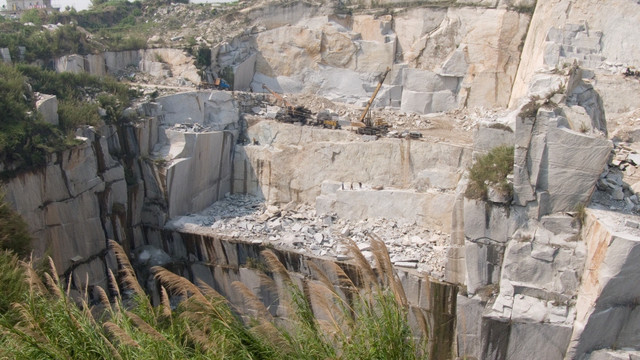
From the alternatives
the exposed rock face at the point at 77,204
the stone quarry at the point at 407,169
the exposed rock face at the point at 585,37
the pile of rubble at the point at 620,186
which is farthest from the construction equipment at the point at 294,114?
the pile of rubble at the point at 620,186

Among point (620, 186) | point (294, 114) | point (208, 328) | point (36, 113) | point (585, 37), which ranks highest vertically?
point (585, 37)

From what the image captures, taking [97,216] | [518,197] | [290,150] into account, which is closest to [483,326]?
[518,197]

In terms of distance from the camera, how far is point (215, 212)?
51.9ft

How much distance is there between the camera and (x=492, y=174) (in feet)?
35.4

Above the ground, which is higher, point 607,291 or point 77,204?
point 77,204

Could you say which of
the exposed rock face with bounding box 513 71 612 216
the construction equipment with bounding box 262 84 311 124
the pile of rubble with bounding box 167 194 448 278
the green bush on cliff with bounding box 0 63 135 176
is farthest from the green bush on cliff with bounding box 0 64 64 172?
the exposed rock face with bounding box 513 71 612 216

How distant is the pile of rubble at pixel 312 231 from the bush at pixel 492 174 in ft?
7.19

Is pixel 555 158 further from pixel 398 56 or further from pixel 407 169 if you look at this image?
pixel 398 56

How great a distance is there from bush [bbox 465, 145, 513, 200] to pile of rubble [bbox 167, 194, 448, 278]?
7.19 feet

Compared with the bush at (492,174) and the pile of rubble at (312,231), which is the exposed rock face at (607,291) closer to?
the bush at (492,174)

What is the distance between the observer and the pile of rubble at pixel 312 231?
12.4 metres

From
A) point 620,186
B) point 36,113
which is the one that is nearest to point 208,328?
point 620,186

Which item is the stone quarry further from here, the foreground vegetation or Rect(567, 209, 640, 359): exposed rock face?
the foreground vegetation

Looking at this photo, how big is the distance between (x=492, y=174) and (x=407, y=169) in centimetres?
424
